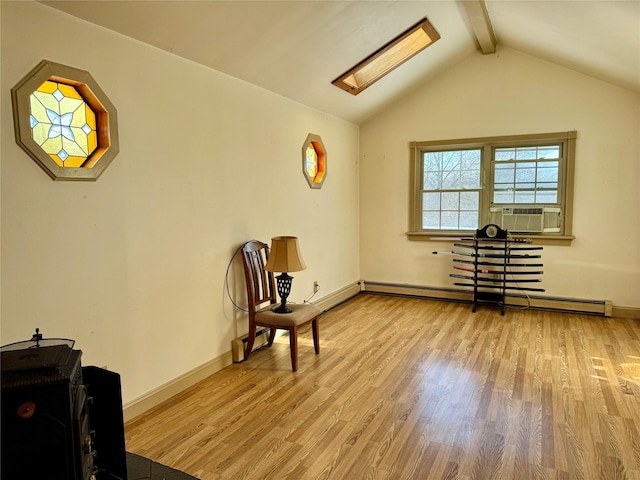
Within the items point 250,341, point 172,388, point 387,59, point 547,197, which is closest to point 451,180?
point 547,197

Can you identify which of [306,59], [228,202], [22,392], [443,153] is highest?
[306,59]

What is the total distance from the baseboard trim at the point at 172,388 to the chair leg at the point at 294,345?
0.55 meters

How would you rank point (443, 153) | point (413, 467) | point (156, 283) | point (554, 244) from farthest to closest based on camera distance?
point (443, 153) → point (554, 244) → point (156, 283) → point (413, 467)

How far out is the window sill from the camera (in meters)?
5.07

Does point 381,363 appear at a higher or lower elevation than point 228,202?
lower

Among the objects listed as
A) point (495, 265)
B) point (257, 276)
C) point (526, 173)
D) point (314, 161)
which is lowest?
point (495, 265)

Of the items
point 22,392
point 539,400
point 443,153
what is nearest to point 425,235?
point 443,153

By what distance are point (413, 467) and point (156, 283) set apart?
6.35 feet

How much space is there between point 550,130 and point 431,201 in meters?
1.62

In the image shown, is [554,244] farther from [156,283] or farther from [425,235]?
[156,283]

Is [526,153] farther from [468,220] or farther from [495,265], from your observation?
[495,265]

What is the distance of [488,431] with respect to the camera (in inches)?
99.3

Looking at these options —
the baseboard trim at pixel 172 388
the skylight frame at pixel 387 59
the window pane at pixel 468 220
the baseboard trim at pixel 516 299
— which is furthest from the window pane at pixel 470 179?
the baseboard trim at pixel 172 388

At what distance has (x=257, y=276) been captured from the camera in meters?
3.70
